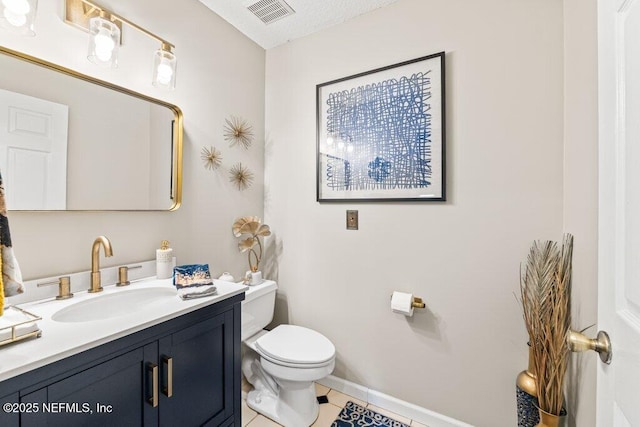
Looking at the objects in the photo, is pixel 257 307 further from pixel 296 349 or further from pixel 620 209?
pixel 620 209

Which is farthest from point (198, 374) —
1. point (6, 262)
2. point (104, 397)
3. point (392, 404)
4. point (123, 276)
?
point (392, 404)

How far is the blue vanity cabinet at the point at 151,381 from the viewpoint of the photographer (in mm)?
753

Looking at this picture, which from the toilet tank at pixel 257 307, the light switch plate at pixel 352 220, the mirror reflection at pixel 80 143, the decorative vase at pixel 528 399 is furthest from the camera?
the light switch plate at pixel 352 220

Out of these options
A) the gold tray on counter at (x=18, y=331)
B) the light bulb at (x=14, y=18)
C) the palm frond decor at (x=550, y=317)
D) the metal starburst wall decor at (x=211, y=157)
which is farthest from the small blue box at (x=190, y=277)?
the palm frond decor at (x=550, y=317)

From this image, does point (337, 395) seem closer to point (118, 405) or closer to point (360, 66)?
point (118, 405)

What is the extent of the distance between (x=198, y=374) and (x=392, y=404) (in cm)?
122

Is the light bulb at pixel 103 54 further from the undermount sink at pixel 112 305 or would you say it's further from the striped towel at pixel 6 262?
the undermount sink at pixel 112 305

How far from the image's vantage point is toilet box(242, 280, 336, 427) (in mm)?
1524

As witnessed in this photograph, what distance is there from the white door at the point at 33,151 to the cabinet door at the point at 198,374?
30.7 inches

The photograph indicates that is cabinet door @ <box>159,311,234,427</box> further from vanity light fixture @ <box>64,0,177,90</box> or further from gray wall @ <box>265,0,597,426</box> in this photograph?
vanity light fixture @ <box>64,0,177,90</box>

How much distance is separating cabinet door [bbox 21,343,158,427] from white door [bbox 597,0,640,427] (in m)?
1.25

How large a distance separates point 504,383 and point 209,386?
56.4 inches

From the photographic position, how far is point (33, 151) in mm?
1132

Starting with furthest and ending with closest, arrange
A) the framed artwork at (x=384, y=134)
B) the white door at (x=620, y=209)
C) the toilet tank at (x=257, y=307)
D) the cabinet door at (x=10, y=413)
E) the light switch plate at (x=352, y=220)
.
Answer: the light switch plate at (x=352, y=220) → the toilet tank at (x=257, y=307) → the framed artwork at (x=384, y=134) → the cabinet door at (x=10, y=413) → the white door at (x=620, y=209)
